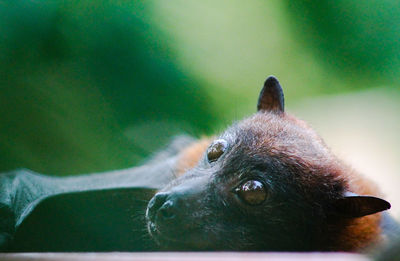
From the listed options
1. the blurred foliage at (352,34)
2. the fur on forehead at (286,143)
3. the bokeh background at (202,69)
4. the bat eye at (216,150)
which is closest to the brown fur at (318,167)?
the fur on forehead at (286,143)

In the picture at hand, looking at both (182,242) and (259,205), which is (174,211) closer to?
(182,242)

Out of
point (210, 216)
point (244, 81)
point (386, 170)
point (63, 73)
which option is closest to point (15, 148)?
point (63, 73)

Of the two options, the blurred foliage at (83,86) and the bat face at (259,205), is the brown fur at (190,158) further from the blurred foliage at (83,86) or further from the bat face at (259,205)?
the blurred foliage at (83,86)

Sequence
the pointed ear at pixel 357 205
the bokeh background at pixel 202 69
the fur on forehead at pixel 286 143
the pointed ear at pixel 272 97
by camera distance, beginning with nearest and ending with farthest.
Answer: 1. the pointed ear at pixel 357 205
2. the fur on forehead at pixel 286 143
3. the pointed ear at pixel 272 97
4. the bokeh background at pixel 202 69

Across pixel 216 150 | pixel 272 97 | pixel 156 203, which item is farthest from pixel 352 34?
pixel 156 203

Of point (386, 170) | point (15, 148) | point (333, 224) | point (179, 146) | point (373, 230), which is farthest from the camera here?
point (386, 170)

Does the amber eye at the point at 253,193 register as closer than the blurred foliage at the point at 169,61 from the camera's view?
Yes

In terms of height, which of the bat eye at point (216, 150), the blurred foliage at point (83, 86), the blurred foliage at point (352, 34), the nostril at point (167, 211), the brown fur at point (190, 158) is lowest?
the nostril at point (167, 211)

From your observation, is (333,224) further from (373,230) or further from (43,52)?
(43,52)
